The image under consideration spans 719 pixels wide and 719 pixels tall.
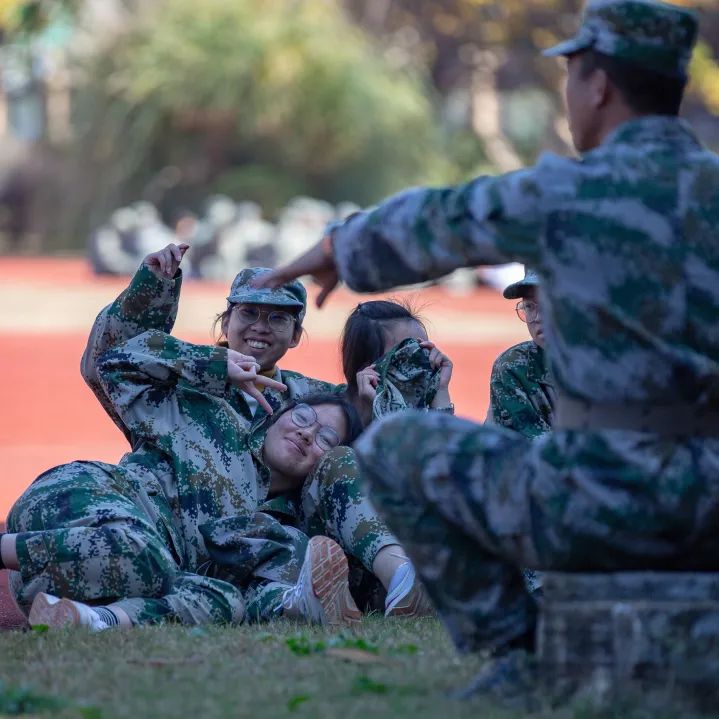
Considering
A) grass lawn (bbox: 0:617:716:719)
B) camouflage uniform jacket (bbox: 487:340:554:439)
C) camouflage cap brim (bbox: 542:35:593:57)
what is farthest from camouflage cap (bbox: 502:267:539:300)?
camouflage cap brim (bbox: 542:35:593:57)

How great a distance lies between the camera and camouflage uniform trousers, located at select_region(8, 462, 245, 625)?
514cm

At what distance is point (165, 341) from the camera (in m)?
5.77

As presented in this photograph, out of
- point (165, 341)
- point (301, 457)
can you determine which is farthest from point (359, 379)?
point (165, 341)

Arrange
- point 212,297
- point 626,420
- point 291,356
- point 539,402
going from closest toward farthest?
point 626,420, point 539,402, point 291,356, point 212,297

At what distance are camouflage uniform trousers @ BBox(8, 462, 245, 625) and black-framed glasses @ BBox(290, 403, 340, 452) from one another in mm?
812

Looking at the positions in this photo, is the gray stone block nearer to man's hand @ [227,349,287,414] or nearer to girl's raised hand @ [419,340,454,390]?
man's hand @ [227,349,287,414]

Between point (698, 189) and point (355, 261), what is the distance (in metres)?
0.87

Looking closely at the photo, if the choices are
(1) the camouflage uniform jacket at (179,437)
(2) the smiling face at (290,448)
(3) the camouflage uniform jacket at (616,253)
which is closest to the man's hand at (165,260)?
(1) the camouflage uniform jacket at (179,437)

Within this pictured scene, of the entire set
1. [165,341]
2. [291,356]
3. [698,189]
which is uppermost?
[698,189]

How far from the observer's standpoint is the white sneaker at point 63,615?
193 inches

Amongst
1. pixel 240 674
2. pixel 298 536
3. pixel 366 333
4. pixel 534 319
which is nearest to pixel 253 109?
pixel 366 333

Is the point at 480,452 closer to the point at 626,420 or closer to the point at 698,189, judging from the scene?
the point at 626,420

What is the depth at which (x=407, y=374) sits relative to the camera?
6.30 metres

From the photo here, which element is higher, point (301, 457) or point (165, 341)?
point (165, 341)
